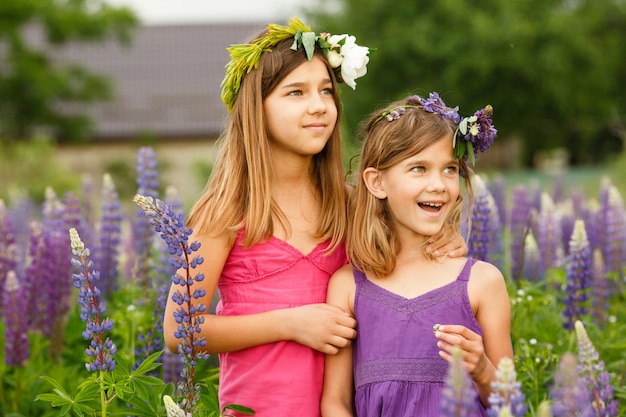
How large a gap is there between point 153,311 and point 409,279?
1.40 metres

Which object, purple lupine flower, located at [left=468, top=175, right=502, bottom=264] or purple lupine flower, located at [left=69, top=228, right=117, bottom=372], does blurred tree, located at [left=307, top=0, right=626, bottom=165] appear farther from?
purple lupine flower, located at [left=69, top=228, right=117, bottom=372]

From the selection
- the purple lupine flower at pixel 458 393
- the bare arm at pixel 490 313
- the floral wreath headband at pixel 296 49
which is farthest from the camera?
the floral wreath headband at pixel 296 49

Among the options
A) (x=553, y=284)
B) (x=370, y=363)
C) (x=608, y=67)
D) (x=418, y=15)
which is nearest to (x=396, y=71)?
(x=418, y=15)

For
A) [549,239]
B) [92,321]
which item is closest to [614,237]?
[549,239]

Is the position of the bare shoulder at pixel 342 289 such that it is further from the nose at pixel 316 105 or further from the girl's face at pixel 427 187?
the nose at pixel 316 105

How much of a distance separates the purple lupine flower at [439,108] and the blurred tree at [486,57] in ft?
77.5

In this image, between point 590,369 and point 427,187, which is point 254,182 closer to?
point 427,187

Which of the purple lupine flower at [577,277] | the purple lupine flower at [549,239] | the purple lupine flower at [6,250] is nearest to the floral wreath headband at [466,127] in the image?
the purple lupine flower at [577,277]

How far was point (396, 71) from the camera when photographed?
98.7 ft

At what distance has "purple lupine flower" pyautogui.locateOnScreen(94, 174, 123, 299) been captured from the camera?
5.17 metres

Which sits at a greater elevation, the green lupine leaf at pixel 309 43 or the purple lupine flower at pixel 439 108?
the green lupine leaf at pixel 309 43

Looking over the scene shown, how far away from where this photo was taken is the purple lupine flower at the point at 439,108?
10.7 feet

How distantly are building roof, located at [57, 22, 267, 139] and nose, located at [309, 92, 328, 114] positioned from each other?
2576 cm

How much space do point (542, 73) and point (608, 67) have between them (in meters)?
5.25
